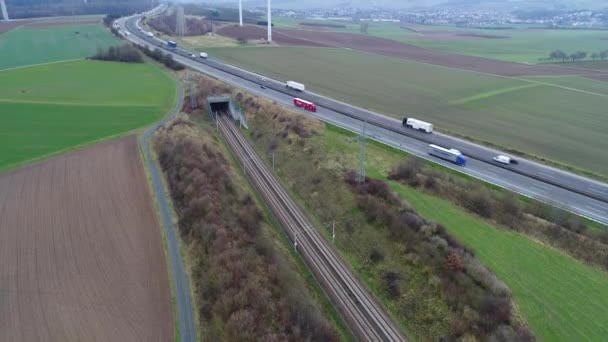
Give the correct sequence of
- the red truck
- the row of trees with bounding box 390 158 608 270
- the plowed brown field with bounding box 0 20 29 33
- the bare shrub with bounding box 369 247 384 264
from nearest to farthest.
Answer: the row of trees with bounding box 390 158 608 270
the bare shrub with bounding box 369 247 384 264
the red truck
the plowed brown field with bounding box 0 20 29 33

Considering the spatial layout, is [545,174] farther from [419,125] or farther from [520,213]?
[419,125]

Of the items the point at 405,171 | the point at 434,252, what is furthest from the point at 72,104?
the point at 434,252

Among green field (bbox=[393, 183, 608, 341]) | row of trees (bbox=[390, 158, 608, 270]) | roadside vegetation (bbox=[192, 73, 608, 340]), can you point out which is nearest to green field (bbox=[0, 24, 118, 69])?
roadside vegetation (bbox=[192, 73, 608, 340])

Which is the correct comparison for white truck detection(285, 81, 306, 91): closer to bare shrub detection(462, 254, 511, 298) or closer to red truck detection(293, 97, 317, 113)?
red truck detection(293, 97, 317, 113)

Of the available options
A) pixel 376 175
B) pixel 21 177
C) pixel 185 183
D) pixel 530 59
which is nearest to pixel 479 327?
pixel 376 175

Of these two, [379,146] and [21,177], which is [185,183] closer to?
[21,177]

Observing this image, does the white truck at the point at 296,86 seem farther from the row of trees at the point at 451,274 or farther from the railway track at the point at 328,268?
the row of trees at the point at 451,274
